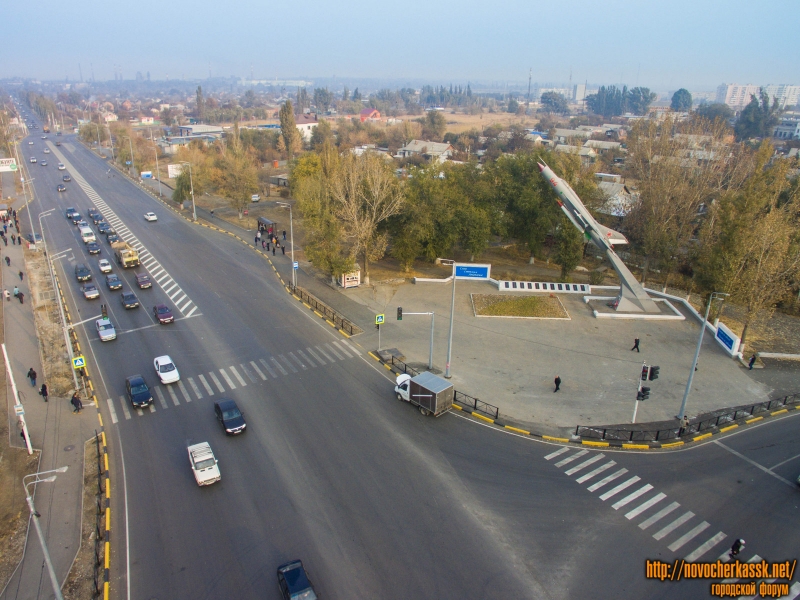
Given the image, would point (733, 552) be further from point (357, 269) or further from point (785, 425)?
point (357, 269)

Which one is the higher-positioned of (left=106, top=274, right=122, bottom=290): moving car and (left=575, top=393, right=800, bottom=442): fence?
(left=106, top=274, right=122, bottom=290): moving car

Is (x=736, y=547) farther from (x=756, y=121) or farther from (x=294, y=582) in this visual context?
(x=756, y=121)

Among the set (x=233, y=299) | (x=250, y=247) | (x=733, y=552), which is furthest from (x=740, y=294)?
(x=250, y=247)

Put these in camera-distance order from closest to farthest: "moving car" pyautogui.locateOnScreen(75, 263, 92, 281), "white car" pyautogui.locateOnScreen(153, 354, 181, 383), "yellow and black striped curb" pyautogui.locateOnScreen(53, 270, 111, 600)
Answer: "yellow and black striped curb" pyautogui.locateOnScreen(53, 270, 111, 600)
"white car" pyautogui.locateOnScreen(153, 354, 181, 383)
"moving car" pyautogui.locateOnScreen(75, 263, 92, 281)

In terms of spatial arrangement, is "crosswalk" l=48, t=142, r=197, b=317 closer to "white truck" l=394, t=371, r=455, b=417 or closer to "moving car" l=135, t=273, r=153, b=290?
"moving car" l=135, t=273, r=153, b=290

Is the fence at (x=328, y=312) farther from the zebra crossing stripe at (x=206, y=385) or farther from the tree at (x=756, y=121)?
the tree at (x=756, y=121)

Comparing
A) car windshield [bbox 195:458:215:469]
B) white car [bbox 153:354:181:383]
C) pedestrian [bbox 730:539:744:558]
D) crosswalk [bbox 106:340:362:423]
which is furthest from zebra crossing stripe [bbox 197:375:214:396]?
pedestrian [bbox 730:539:744:558]

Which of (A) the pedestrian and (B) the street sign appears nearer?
(A) the pedestrian
